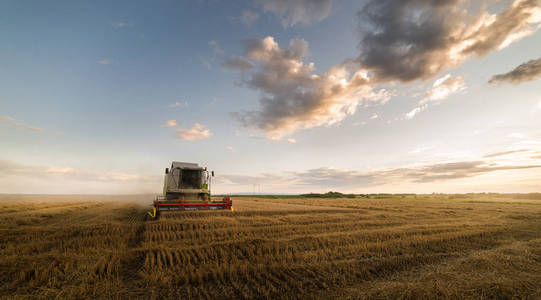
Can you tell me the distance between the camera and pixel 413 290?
377 centimetres

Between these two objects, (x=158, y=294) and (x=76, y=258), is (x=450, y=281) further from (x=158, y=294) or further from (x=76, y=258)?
(x=76, y=258)

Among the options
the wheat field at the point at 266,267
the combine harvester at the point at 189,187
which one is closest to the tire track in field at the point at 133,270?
the wheat field at the point at 266,267

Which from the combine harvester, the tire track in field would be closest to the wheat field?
the tire track in field

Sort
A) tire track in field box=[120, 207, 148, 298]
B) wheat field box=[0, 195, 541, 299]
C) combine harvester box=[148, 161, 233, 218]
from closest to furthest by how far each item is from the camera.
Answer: wheat field box=[0, 195, 541, 299] < tire track in field box=[120, 207, 148, 298] < combine harvester box=[148, 161, 233, 218]

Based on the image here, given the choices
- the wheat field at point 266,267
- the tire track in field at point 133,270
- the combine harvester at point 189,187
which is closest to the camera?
the wheat field at point 266,267

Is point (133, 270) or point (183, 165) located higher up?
point (183, 165)

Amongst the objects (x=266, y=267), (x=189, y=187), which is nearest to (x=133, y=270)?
(x=266, y=267)

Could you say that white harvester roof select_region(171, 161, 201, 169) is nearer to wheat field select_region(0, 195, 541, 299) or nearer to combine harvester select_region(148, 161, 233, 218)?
combine harvester select_region(148, 161, 233, 218)

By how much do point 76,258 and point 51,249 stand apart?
1.95 m

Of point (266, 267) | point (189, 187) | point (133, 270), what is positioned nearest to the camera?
point (266, 267)

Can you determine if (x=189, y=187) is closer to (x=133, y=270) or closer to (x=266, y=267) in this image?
(x=133, y=270)

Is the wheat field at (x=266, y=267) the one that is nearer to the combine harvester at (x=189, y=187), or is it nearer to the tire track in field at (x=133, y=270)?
the tire track in field at (x=133, y=270)

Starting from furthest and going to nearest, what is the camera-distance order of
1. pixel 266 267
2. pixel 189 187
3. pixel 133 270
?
pixel 189 187 < pixel 133 270 < pixel 266 267

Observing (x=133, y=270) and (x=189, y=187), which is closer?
(x=133, y=270)
